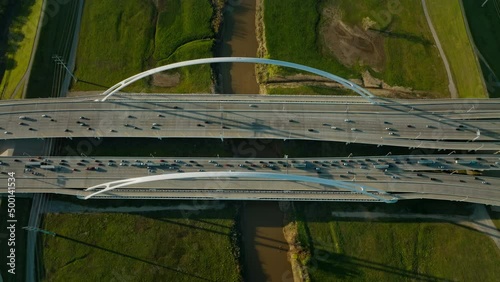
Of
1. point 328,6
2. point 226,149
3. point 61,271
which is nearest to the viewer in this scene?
point 61,271

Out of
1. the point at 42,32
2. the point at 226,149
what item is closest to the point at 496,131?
the point at 226,149

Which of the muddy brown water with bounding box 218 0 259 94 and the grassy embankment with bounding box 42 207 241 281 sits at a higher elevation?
the muddy brown water with bounding box 218 0 259 94

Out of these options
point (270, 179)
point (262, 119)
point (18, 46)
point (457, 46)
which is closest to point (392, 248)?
point (270, 179)

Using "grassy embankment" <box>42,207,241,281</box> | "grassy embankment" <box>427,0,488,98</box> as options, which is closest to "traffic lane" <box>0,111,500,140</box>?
"grassy embankment" <box>427,0,488,98</box>

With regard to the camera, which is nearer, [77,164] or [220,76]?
[77,164]

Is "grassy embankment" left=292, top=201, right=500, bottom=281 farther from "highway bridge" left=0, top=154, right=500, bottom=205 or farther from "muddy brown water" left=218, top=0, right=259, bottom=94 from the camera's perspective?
"muddy brown water" left=218, top=0, right=259, bottom=94

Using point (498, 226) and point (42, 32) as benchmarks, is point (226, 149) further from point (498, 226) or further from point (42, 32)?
point (498, 226)

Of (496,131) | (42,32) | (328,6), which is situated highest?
(328,6)

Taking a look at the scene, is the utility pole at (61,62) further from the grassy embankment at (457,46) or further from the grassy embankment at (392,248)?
the grassy embankment at (457,46)
